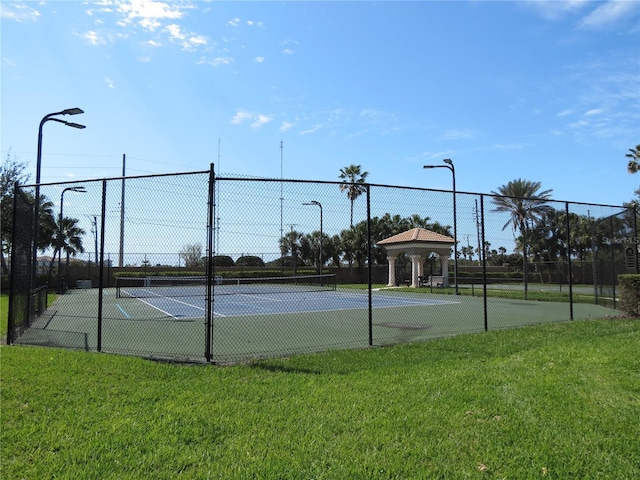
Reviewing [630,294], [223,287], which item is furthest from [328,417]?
[223,287]

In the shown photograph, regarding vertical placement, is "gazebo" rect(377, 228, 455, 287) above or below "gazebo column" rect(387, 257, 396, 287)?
above

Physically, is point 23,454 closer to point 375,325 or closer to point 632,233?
point 375,325

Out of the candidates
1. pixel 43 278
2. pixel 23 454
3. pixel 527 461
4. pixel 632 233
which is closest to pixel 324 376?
pixel 527 461

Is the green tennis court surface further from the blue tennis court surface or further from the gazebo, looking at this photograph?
the gazebo

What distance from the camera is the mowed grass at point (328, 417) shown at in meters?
3.43

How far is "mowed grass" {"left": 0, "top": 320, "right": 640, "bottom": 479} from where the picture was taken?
343 cm

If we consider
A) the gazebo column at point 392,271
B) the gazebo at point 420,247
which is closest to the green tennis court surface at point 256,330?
the gazebo at point 420,247

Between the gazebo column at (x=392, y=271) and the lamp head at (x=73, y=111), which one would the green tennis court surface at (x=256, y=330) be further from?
the gazebo column at (x=392, y=271)

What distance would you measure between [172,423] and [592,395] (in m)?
4.43

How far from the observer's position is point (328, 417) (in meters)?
4.37

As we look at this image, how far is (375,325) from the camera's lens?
12.2 metres

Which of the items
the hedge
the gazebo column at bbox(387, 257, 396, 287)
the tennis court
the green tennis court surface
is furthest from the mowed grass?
the gazebo column at bbox(387, 257, 396, 287)

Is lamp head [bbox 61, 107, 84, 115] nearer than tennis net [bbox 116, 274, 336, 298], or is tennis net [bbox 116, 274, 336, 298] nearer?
lamp head [bbox 61, 107, 84, 115]

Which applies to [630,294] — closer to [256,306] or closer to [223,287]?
[256,306]
